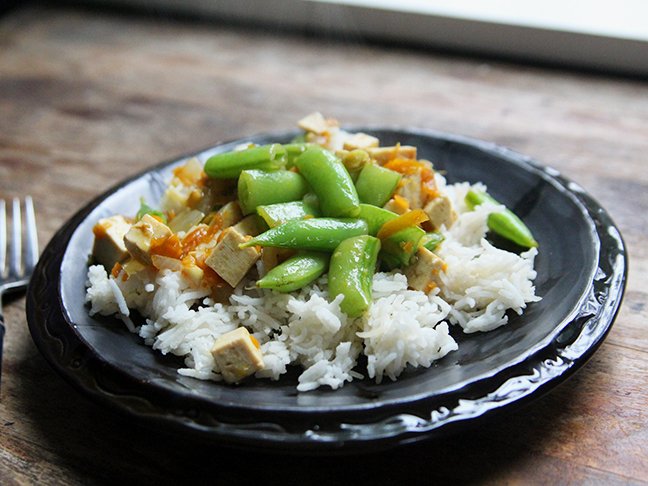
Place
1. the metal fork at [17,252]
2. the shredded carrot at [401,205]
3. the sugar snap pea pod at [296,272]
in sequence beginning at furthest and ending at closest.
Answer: the metal fork at [17,252]
the shredded carrot at [401,205]
the sugar snap pea pod at [296,272]

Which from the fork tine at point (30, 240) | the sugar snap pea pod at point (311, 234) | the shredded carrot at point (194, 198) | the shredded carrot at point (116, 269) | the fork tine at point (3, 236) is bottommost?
the fork tine at point (3, 236)

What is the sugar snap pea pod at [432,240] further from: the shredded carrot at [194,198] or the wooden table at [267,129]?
the shredded carrot at [194,198]

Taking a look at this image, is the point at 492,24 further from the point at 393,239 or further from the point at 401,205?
the point at 393,239

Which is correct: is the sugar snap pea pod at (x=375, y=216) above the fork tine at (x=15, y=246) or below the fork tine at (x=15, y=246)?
above

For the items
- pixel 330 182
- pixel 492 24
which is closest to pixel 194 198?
pixel 330 182

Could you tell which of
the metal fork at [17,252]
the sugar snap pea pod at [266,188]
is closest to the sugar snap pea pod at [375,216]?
the sugar snap pea pod at [266,188]
